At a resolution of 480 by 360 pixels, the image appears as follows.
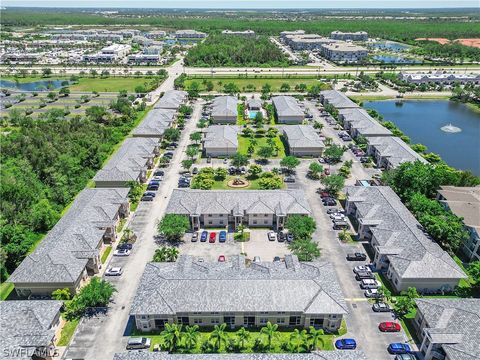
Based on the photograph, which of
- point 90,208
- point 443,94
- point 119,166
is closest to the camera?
point 90,208

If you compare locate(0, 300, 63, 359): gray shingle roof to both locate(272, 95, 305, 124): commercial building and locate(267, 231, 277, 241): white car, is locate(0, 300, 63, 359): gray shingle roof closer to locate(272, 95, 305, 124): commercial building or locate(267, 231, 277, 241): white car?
locate(267, 231, 277, 241): white car

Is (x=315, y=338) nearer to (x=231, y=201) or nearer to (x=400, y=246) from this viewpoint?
(x=400, y=246)

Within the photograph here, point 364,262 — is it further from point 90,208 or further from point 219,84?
point 219,84

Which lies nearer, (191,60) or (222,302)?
(222,302)

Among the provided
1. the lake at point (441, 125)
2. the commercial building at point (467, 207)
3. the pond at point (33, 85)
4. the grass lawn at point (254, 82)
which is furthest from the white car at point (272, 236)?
the pond at point (33, 85)

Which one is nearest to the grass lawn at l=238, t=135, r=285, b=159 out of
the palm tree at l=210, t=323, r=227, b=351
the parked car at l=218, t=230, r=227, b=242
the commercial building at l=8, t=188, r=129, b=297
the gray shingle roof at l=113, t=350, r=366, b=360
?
the parked car at l=218, t=230, r=227, b=242

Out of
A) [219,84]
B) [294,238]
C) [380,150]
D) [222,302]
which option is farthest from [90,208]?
[219,84]

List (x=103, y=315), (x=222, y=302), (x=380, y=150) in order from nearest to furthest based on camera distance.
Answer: (x=222, y=302), (x=103, y=315), (x=380, y=150)
